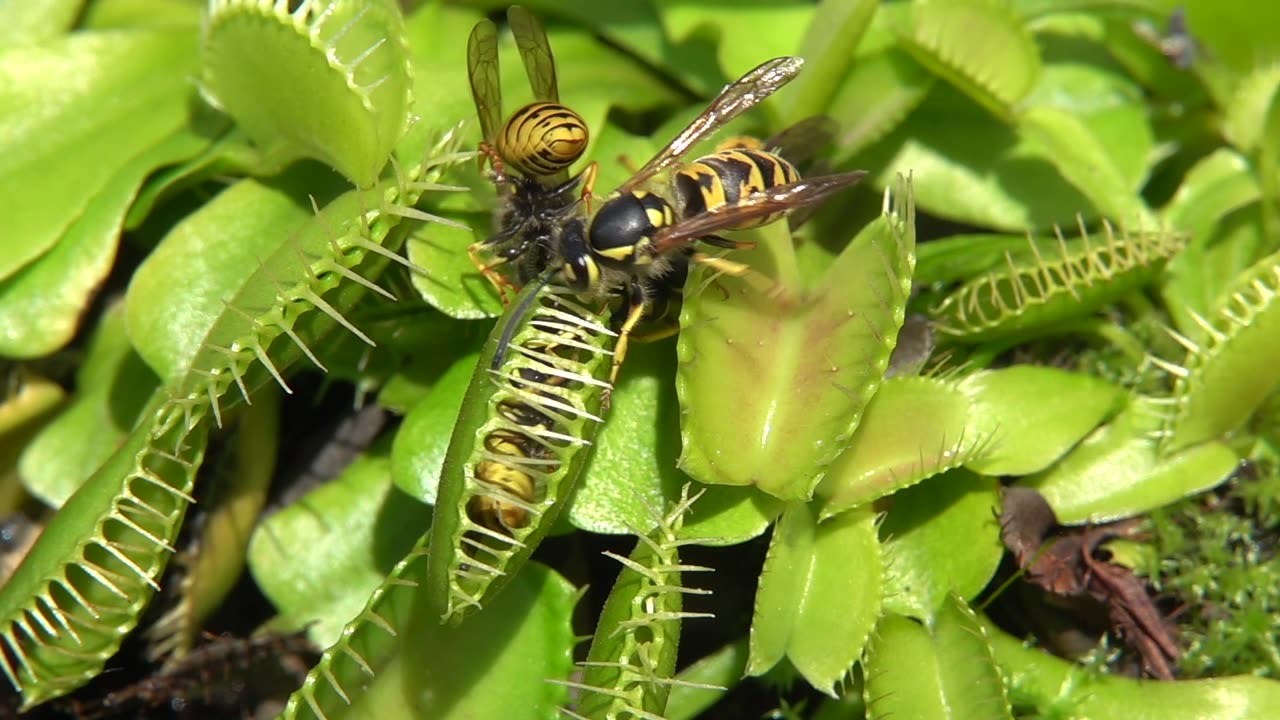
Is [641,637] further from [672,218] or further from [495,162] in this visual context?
[495,162]

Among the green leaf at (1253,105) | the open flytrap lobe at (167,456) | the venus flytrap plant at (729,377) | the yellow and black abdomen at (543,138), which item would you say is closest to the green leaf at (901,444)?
the venus flytrap plant at (729,377)

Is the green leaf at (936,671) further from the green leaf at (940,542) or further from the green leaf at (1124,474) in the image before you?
the green leaf at (1124,474)

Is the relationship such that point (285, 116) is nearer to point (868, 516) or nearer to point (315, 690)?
point (315, 690)

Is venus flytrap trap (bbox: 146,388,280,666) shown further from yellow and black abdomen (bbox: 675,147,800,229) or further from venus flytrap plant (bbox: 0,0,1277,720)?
yellow and black abdomen (bbox: 675,147,800,229)

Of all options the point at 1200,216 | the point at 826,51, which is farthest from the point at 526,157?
the point at 1200,216

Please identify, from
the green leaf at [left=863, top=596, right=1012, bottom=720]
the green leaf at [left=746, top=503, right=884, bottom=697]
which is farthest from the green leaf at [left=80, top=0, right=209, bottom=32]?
the green leaf at [left=863, top=596, right=1012, bottom=720]

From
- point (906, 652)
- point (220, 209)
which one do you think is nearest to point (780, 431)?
point (906, 652)

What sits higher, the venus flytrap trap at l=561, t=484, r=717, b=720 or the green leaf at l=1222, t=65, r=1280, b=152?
the green leaf at l=1222, t=65, r=1280, b=152
